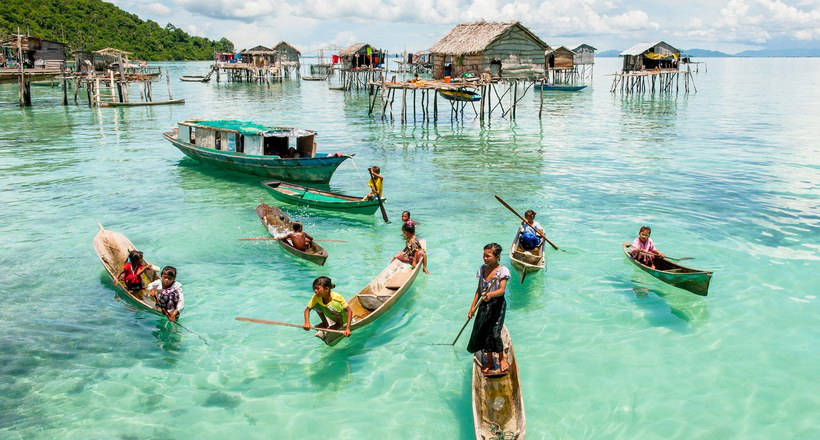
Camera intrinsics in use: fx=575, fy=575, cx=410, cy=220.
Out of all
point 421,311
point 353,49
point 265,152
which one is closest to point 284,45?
point 353,49

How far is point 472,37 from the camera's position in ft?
136

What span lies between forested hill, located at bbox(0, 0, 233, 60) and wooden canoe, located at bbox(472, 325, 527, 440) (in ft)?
306

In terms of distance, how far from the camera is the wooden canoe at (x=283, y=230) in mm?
13383

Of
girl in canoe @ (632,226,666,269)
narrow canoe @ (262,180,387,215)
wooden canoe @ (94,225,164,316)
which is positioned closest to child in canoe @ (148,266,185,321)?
wooden canoe @ (94,225,164,316)

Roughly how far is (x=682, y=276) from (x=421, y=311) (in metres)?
5.10

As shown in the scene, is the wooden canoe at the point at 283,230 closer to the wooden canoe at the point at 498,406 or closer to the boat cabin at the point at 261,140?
the boat cabin at the point at 261,140

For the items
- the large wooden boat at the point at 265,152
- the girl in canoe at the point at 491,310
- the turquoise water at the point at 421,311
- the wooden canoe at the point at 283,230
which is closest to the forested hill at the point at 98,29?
the large wooden boat at the point at 265,152

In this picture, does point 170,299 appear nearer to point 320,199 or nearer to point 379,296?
point 379,296

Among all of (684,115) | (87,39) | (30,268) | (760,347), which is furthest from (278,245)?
(87,39)

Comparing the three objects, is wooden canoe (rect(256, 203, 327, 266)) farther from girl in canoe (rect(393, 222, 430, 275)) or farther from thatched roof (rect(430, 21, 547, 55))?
thatched roof (rect(430, 21, 547, 55))

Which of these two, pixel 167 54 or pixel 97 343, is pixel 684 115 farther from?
pixel 167 54

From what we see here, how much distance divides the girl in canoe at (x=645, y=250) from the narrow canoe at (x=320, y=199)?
7.46 m

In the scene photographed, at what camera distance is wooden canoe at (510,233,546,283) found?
12.3 meters

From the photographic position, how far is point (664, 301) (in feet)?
39.0
